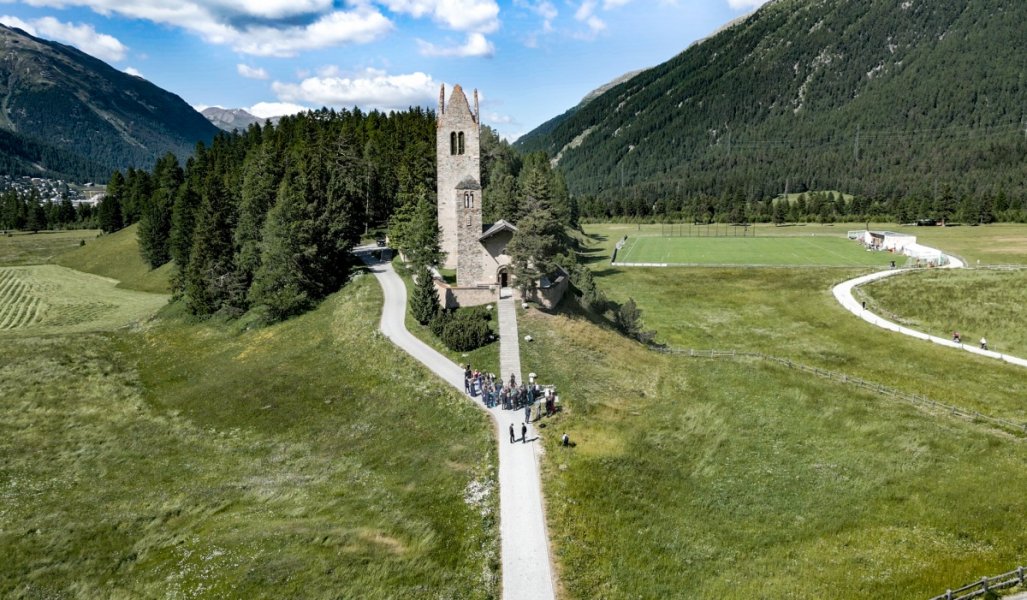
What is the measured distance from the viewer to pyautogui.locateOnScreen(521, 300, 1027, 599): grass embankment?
21.4m

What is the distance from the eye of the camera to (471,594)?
64.3 ft

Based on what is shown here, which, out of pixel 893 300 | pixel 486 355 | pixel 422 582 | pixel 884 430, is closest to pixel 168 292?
pixel 486 355

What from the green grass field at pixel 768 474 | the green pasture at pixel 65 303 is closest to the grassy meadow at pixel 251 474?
the green grass field at pixel 768 474

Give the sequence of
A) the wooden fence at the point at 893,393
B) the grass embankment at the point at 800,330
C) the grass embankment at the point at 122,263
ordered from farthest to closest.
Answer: the grass embankment at the point at 122,263
the grass embankment at the point at 800,330
the wooden fence at the point at 893,393

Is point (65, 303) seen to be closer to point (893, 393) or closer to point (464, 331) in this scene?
point (464, 331)

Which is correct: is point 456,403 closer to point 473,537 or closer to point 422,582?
point 473,537

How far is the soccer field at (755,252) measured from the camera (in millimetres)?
105688

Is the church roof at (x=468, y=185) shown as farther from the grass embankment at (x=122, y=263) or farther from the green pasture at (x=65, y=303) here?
the grass embankment at (x=122, y=263)

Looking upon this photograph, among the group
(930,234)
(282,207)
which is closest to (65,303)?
(282,207)

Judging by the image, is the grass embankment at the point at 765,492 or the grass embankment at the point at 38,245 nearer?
the grass embankment at the point at 765,492

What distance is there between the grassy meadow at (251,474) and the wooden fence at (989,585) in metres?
15.0

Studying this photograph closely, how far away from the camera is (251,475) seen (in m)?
31.0

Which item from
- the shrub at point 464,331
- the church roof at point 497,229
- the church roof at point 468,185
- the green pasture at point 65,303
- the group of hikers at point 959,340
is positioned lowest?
the group of hikers at point 959,340

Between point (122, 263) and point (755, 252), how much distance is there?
119 m
